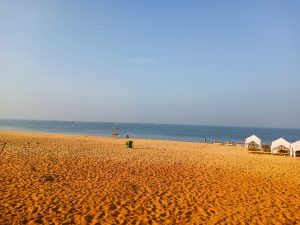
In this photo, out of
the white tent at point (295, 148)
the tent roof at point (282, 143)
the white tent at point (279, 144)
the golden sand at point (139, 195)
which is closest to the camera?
the golden sand at point (139, 195)

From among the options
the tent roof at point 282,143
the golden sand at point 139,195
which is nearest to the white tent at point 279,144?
the tent roof at point 282,143

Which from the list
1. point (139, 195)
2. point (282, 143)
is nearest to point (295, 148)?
point (282, 143)

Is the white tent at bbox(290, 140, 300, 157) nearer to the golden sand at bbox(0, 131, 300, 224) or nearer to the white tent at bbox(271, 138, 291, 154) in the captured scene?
the white tent at bbox(271, 138, 291, 154)

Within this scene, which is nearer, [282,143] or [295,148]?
[295,148]

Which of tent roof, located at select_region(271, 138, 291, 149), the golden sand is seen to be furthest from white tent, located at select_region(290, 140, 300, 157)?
the golden sand

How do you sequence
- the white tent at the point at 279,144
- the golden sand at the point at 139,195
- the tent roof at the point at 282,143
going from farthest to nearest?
the white tent at the point at 279,144 < the tent roof at the point at 282,143 < the golden sand at the point at 139,195

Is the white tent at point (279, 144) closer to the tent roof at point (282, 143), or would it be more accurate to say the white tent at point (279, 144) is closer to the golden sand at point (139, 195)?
the tent roof at point (282, 143)

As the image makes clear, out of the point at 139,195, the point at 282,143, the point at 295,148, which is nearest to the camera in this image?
the point at 139,195

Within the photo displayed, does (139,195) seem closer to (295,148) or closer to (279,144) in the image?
(295,148)

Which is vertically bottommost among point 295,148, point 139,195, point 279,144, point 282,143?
point 139,195

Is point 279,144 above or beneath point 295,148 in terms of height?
above

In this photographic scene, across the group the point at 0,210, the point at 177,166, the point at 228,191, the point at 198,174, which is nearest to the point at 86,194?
the point at 0,210

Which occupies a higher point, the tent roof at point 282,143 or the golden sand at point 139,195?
the tent roof at point 282,143

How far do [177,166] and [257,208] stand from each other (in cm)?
769
